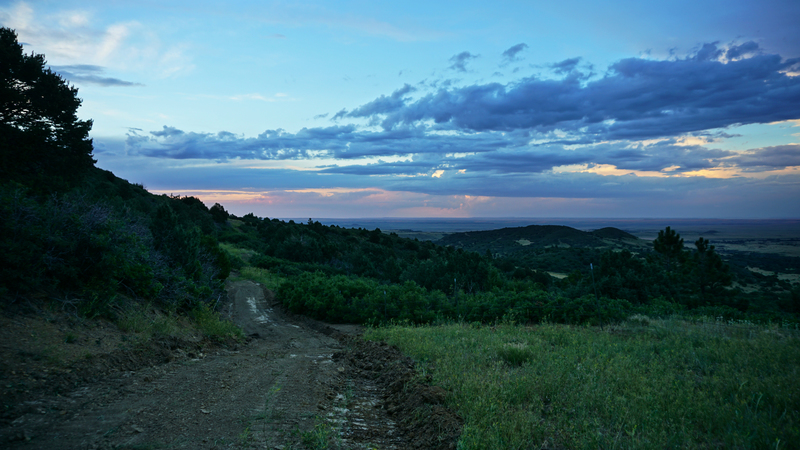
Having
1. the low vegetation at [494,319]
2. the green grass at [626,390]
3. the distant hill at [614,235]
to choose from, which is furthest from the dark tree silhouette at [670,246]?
the distant hill at [614,235]

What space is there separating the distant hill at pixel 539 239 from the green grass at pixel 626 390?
72.8m

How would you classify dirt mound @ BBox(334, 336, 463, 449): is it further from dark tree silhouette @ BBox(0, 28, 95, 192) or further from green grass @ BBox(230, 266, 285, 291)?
green grass @ BBox(230, 266, 285, 291)

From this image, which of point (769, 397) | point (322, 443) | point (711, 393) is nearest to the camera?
point (322, 443)

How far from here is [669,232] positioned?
35875 mm

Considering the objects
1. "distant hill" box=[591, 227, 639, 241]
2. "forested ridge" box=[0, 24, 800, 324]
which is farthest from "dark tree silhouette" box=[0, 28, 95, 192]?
"distant hill" box=[591, 227, 639, 241]

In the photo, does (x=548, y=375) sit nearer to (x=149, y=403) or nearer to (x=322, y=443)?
(x=322, y=443)

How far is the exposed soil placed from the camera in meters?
5.05

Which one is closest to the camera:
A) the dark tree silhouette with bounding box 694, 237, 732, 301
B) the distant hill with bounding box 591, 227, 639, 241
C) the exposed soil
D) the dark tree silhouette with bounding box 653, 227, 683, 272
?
the exposed soil

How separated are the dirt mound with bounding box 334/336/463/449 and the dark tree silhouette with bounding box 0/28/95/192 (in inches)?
632

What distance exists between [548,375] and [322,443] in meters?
3.91

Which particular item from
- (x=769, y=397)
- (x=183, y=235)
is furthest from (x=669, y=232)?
(x=183, y=235)

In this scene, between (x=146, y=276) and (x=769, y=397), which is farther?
(x=146, y=276)

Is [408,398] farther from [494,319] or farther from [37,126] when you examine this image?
[37,126]

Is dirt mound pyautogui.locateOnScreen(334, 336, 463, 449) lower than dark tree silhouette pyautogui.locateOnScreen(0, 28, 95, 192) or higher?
lower
